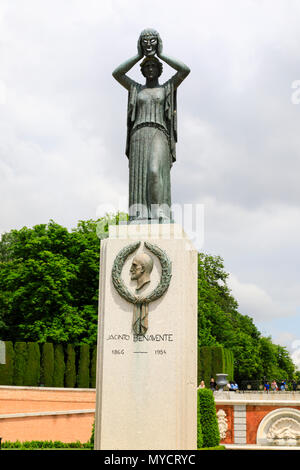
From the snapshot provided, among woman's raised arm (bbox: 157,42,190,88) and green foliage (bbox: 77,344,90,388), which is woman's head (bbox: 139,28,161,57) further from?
green foliage (bbox: 77,344,90,388)

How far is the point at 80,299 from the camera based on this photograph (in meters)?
36.6

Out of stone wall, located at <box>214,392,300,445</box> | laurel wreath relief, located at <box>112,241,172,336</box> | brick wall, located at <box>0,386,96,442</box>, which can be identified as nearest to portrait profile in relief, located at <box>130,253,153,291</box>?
laurel wreath relief, located at <box>112,241,172,336</box>


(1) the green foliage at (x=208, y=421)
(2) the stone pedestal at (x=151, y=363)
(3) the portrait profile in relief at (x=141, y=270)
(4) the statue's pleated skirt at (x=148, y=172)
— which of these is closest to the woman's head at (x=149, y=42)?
(4) the statue's pleated skirt at (x=148, y=172)

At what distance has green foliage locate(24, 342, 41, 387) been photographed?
3350cm

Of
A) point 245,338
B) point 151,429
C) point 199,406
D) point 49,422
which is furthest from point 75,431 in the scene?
point 245,338

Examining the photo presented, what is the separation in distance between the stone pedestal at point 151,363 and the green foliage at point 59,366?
25.3 metres

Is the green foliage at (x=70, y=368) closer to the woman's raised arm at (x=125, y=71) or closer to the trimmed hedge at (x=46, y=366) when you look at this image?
the trimmed hedge at (x=46, y=366)

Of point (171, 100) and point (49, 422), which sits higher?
point (171, 100)

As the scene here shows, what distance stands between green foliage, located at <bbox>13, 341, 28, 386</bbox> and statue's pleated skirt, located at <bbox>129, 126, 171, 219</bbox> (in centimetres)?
2503

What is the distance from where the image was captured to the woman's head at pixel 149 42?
10.8 meters
